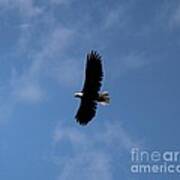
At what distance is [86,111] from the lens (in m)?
152

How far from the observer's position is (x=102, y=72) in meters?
150

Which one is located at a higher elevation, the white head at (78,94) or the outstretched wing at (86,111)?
the white head at (78,94)

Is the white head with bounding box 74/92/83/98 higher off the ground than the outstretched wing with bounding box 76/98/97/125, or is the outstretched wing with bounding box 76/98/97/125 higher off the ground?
the white head with bounding box 74/92/83/98

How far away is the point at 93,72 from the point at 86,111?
3.07 m

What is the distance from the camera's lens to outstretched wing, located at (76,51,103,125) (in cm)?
14962

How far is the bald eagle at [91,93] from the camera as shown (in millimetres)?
149625

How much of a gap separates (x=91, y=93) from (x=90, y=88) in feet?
1.28

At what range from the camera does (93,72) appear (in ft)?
491

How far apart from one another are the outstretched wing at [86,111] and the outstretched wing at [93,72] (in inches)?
50.5

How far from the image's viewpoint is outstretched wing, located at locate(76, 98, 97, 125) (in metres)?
151

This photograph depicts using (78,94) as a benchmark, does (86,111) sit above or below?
below

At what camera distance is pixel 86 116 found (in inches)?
5979

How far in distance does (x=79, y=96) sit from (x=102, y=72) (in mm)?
2619

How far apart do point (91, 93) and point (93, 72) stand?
5.47ft
